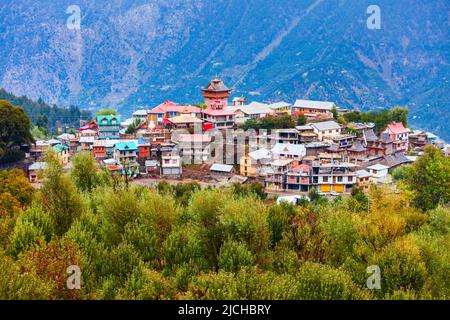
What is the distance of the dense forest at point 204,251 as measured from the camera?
13.7 metres

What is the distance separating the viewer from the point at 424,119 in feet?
434

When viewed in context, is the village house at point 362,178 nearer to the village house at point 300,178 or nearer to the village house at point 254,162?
the village house at point 300,178

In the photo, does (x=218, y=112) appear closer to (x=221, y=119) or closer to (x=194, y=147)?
(x=221, y=119)

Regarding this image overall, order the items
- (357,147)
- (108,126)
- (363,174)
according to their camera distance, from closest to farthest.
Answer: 1. (363,174)
2. (357,147)
3. (108,126)

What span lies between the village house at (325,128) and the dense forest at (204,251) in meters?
23.3

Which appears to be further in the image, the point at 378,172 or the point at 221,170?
the point at 221,170

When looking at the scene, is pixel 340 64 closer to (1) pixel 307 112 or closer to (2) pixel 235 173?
(1) pixel 307 112

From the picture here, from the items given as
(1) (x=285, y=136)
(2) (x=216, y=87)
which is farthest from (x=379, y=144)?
(2) (x=216, y=87)

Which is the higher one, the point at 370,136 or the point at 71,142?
the point at 370,136

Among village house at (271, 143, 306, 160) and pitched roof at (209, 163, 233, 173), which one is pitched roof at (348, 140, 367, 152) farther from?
pitched roof at (209, 163, 233, 173)

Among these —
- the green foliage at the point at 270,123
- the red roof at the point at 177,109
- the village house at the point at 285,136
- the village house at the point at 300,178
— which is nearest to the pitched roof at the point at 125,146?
the red roof at the point at 177,109

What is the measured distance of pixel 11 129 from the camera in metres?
44.1

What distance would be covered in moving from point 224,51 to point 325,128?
468ft

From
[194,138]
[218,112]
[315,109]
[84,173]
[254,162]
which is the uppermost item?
[315,109]
